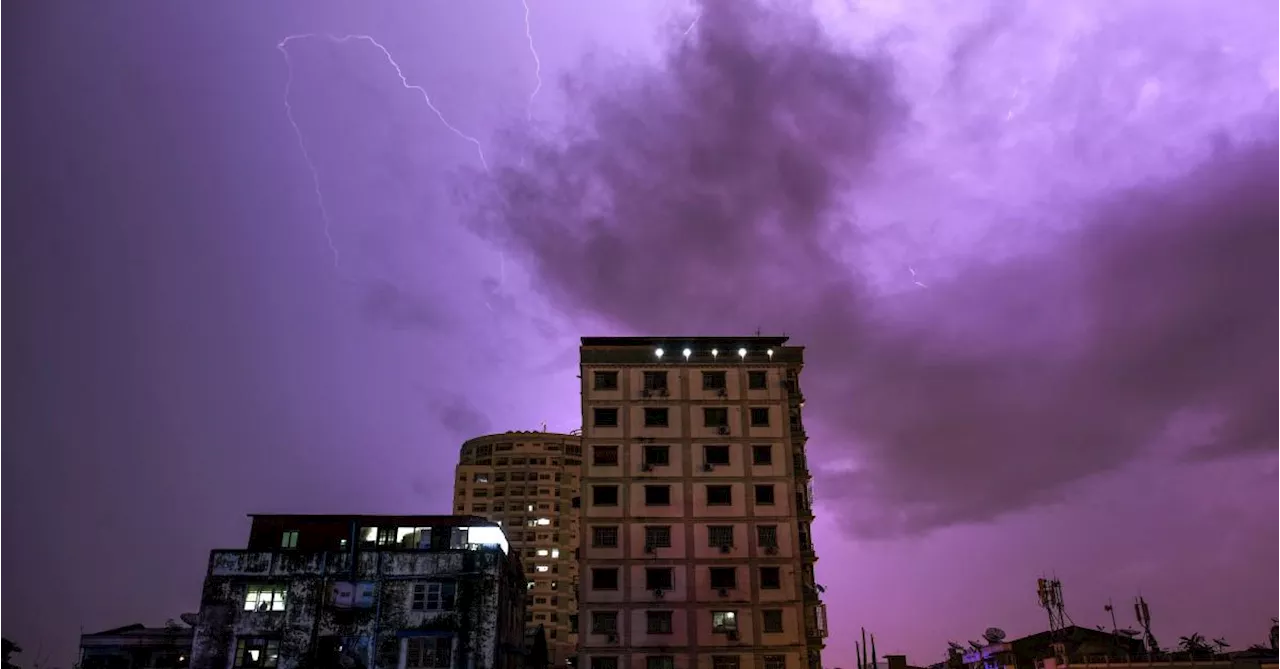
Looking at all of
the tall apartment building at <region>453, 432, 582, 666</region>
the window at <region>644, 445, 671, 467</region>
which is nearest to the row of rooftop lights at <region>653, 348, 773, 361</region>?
the window at <region>644, 445, 671, 467</region>

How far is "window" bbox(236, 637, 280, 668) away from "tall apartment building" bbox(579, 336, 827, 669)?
1838 cm

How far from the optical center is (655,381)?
6312 cm

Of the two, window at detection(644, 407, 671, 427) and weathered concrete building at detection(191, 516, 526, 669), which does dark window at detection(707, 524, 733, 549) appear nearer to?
window at detection(644, 407, 671, 427)

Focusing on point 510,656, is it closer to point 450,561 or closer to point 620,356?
point 450,561

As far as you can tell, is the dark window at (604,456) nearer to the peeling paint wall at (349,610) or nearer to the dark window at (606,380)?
the dark window at (606,380)

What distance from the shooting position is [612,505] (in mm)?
59594

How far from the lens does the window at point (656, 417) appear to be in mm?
61906

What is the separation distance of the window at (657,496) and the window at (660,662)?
382 inches

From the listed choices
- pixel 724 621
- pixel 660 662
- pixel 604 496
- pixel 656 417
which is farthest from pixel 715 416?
pixel 660 662

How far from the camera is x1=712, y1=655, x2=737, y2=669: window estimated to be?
182ft

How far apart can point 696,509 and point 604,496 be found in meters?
6.33

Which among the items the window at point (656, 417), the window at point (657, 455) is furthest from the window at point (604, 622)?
the window at point (656, 417)

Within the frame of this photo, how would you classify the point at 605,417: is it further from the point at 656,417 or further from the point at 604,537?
the point at 604,537

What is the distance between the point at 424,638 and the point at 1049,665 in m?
46.8
